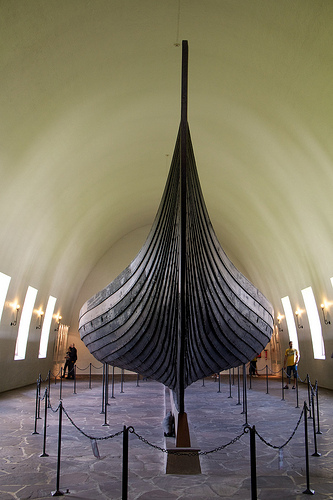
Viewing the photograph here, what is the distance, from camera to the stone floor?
445 centimetres

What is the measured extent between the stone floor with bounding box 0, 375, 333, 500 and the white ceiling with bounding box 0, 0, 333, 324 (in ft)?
14.0

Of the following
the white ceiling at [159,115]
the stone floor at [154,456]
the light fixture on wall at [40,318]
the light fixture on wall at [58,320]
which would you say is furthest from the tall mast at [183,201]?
the light fixture on wall at [58,320]

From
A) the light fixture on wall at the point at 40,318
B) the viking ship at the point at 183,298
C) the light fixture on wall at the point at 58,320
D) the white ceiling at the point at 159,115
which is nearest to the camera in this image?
the viking ship at the point at 183,298

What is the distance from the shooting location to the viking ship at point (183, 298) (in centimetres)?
553

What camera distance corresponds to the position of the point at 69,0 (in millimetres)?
6449

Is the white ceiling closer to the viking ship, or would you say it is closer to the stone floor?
the viking ship

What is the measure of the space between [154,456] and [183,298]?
2.13 meters

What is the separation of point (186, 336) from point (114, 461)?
68.3 inches

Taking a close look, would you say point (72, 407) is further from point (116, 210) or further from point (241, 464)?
point (116, 210)

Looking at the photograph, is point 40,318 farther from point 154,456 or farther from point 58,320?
point 154,456

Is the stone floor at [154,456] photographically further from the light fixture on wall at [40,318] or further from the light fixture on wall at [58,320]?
the light fixture on wall at [58,320]

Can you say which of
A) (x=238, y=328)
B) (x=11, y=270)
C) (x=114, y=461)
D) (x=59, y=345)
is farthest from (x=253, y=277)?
(x=114, y=461)

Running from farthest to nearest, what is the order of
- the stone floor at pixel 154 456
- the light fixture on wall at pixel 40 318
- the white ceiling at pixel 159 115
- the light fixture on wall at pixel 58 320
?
the light fixture on wall at pixel 58 320 < the light fixture on wall at pixel 40 318 < the white ceiling at pixel 159 115 < the stone floor at pixel 154 456

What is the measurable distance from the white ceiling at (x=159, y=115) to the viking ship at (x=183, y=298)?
2.47 metres
